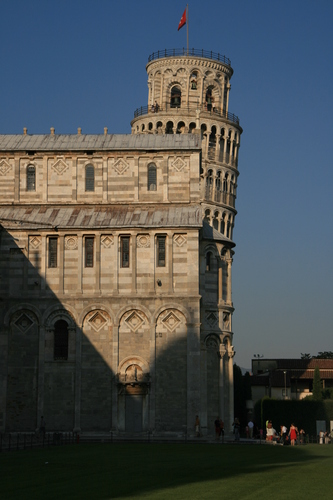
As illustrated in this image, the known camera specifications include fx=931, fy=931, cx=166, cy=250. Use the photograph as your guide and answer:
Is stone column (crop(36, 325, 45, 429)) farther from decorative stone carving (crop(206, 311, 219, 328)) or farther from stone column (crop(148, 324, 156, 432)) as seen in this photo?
decorative stone carving (crop(206, 311, 219, 328))

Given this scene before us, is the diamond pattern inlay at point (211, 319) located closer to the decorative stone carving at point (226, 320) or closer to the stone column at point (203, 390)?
the decorative stone carving at point (226, 320)

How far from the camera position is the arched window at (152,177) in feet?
197

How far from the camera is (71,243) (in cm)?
5703

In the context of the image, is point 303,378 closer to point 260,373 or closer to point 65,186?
point 260,373

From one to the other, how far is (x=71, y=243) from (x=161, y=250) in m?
5.53

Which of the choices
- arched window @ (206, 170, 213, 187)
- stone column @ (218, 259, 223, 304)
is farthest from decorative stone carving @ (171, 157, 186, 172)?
arched window @ (206, 170, 213, 187)

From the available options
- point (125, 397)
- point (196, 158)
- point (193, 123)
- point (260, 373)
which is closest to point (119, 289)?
point (125, 397)

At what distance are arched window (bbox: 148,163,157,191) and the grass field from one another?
24247mm

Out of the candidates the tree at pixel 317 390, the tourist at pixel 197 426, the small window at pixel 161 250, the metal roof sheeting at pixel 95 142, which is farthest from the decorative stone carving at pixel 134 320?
the tree at pixel 317 390

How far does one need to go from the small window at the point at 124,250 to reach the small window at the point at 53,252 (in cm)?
401

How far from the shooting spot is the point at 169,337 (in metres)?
55.6

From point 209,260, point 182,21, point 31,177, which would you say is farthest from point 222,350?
point 182,21

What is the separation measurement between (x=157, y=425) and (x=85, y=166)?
57.5ft

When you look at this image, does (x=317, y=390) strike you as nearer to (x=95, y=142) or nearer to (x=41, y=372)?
(x=95, y=142)
